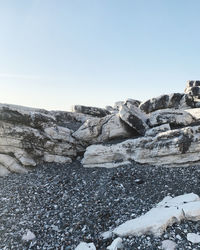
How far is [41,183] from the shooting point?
38.3ft

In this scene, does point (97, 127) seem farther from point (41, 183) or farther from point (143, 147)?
point (41, 183)

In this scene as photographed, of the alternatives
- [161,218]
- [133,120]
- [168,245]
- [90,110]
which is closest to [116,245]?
[168,245]

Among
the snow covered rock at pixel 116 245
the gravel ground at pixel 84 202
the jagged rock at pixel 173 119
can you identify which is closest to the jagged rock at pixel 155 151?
the gravel ground at pixel 84 202

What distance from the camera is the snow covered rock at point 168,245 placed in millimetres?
5766

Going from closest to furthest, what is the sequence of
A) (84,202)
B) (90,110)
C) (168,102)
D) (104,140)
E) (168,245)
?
(168,245), (84,202), (104,140), (90,110), (168,102)

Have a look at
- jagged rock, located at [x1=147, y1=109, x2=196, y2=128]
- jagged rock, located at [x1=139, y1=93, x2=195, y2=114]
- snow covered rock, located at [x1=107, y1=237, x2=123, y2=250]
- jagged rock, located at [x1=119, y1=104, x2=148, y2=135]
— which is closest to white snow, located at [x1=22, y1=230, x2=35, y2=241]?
snow covered rock, located at [x1=107, y1=237, x2=123, y2=250]

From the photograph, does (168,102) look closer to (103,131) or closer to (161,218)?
(103,131)

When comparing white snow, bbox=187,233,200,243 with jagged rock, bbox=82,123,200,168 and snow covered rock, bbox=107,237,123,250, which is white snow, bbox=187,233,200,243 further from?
jagged rock, bbox=82,123,200,168

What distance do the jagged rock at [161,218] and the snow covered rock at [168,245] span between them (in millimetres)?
429

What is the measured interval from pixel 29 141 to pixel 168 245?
41.3 feet

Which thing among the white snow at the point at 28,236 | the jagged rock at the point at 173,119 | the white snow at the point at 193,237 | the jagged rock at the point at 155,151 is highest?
the jagged rock at the point at 173,119

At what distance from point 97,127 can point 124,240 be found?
10069 millimetres

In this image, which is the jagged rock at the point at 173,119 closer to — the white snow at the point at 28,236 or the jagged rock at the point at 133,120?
the jagged rock at the point at 133,120

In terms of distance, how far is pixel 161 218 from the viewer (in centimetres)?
679
